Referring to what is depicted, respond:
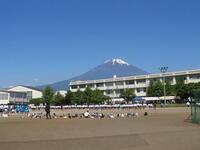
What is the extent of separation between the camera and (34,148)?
679 inches

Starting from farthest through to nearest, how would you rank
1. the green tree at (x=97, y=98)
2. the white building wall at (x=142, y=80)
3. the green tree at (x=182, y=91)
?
the white building wall at (x=142, y=80)
the green tree at (x=97, y=98)
the green tree at (x=182, y=91)

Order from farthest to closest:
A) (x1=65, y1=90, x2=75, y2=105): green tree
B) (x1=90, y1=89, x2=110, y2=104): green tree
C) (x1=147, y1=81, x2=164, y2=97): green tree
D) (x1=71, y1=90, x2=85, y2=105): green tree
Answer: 1. (x1=65, y1=90, x2=75, y2=105): green tree
2. (x1=71, y1=90, x2=85, y2=105): green tree
3. (x1=90, y1=89, x2=110, y2=104): green tree
4. (x1=147, y1=81, x2=164, y2=97): green tree

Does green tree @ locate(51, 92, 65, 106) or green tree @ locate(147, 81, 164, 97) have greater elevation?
green tree @ locate(147, 81, 164, 97)

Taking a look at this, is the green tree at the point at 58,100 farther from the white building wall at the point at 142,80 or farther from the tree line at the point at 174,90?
the tree line at the point at 174,90

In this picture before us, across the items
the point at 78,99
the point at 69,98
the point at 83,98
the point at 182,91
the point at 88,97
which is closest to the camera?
the point at 182,91

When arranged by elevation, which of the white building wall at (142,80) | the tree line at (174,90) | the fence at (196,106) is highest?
the white building wall at (142,80)

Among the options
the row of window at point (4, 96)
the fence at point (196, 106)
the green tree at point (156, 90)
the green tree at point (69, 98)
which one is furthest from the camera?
the row of window at point (4, 96)

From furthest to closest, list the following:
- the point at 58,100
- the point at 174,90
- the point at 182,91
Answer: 1. the point at 58,100
2. the point at 174,90
3. the point at 182,91

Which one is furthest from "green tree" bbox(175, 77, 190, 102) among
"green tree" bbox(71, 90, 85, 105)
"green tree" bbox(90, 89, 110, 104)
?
"green tree" bbox(71, 90, 85, 105)

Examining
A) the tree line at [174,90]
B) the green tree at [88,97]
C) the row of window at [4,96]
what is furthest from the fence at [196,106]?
the row of window at [4,96]

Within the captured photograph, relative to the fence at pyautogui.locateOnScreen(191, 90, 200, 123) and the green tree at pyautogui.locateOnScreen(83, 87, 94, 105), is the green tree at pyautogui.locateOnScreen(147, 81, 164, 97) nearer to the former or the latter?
the green tree at pyautogui.locateOnScreen(83, 87, 94, 105)

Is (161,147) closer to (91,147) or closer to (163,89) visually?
(91,147)

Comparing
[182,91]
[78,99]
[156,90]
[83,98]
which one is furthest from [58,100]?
[182,91]

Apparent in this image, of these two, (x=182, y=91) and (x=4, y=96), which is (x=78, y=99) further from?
(x=4, y=96)
